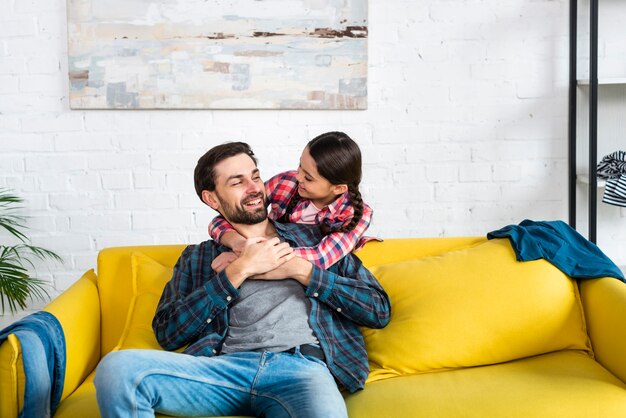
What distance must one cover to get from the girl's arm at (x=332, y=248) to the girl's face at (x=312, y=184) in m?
0.11

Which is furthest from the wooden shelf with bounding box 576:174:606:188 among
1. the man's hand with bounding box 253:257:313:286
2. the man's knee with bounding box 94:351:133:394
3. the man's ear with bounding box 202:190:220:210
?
the man's knee with bounding box 94:351:133:394

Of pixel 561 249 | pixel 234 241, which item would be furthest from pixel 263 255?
pixel 561 249

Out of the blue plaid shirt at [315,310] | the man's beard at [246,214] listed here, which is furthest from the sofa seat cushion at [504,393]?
the man's beard at [246,214]

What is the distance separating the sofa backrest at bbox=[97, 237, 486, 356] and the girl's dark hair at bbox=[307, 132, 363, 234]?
217 millimetres

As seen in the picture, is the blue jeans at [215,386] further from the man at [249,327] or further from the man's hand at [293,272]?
the man's hand at [293,272]

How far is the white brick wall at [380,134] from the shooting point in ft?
11.5

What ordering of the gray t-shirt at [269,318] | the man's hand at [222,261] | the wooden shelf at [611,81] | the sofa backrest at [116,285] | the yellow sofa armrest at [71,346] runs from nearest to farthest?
the yellow sofa armrest at [71,346], the gray t-shirt at [269,318], the man's hand at [222,261], the sofa backrest at [116,285], the wooden shelf at [611,81]

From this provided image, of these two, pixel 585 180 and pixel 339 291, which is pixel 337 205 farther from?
A: pixel 585 180

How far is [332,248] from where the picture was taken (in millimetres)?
2352

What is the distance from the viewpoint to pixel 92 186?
3.52 meters

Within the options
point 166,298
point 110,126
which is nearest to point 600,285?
point 166,298

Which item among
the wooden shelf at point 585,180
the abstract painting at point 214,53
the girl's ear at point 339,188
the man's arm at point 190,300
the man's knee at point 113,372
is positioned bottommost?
the man's knee at point 113,372

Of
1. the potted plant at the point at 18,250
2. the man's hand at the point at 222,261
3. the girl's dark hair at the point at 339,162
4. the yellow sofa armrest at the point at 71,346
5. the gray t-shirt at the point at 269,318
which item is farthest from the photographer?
the potted plant at the point at 18,250

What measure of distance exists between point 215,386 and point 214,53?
184 centimetres
